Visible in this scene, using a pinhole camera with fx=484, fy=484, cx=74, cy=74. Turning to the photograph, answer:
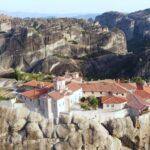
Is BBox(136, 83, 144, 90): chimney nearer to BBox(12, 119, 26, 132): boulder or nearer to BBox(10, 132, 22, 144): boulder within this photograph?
BBox(12, 119, 26, 132): boulder

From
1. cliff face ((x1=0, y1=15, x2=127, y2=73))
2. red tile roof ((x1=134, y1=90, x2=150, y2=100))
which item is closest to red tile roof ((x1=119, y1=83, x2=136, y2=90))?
red tile roof ((x1=134, y1=90, x2=150, y2=100))

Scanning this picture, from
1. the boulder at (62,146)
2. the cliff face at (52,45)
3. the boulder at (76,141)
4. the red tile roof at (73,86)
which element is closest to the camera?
the boulder at (62,146)

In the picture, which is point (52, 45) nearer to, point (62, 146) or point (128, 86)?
point (128, 86)

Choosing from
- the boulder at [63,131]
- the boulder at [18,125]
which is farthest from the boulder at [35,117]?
the boulder at [63,131]

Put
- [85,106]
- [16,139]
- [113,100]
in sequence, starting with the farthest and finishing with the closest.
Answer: [113,100], [85,106], [16,139]

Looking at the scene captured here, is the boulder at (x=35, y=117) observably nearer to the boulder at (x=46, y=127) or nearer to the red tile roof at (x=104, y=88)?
the boulder at (x=46, y=127)

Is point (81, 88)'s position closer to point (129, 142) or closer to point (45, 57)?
point (129, 142)

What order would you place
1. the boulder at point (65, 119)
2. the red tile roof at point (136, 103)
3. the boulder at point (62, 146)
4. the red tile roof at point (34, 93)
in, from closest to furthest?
the boulder at point (62, 146)
the boulder at point (65, 119)
the red tile roof at point (136, 103)
the red tile roof at point (34, 93)

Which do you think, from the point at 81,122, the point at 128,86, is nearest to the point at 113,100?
the point at 81,122
